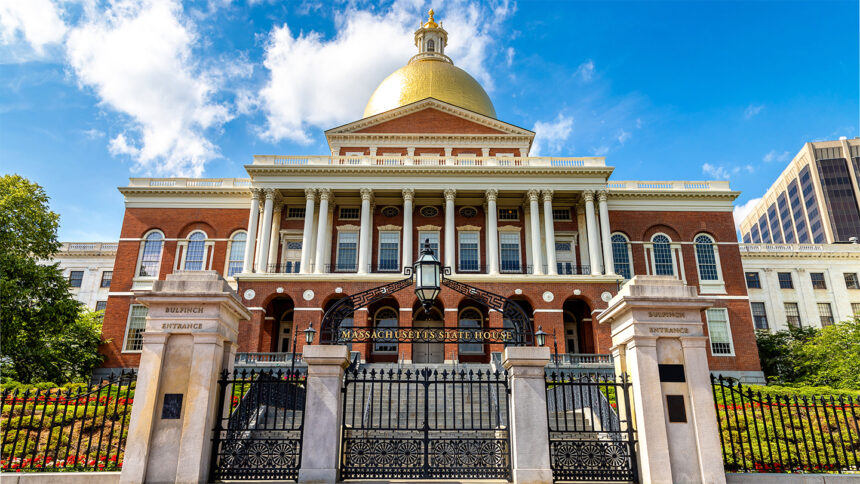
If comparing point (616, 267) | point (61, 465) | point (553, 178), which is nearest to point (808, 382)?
point (616, 267)

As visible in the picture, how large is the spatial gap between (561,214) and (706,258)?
10.6 meters

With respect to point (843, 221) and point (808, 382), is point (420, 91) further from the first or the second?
point (843, 221)

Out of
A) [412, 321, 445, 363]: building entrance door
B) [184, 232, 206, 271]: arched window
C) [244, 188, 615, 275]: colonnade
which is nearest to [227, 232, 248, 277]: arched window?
[184, 232, 206, 271]: arched window

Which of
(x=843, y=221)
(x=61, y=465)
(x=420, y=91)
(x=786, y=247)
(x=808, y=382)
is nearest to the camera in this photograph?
(x=61, y=465)

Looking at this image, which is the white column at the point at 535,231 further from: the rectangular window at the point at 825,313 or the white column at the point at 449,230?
the rectangular window at the point at 825,313

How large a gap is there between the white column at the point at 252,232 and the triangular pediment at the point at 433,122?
9851 millimetres

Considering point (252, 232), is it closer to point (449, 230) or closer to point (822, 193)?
point (449, 230)

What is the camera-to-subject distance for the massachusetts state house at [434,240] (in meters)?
36.2

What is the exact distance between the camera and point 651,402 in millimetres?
9211

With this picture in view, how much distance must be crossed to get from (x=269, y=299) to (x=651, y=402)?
2995cm

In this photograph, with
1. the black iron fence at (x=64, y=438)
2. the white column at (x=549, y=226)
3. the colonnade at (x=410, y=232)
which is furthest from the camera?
the white column at (x=549, y=226)

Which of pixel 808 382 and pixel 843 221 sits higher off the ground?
pixel 843 221

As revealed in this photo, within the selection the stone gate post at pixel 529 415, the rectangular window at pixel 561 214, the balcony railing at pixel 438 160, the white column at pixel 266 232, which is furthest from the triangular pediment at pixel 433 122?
the stone gate post at pixel 529 415

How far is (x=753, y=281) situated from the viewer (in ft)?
→ 179
